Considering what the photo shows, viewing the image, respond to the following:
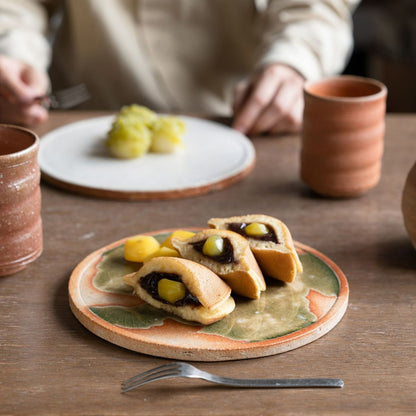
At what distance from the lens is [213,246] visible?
779 mm

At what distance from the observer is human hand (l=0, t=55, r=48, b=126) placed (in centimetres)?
147

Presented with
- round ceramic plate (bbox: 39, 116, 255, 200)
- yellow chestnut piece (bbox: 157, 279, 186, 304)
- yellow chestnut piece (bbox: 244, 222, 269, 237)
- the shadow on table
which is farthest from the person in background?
yellow chestnut piece (bbox: 157, 279, 186, 304)

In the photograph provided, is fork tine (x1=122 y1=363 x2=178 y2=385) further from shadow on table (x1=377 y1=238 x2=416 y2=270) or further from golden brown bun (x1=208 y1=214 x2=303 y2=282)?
shadow on table (x1=377 y1=238 x2=416 y2=270)

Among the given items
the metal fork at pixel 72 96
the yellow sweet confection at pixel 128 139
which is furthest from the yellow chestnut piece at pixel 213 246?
the metal fork at pixel 72 96

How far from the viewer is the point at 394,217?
107cm

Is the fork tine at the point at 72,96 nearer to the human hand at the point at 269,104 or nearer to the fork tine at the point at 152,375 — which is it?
→ the human hand at the point at 269,104

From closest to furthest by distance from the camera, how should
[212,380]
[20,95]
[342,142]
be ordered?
1. [212,380]
2. [342,142]
3. [20,95]

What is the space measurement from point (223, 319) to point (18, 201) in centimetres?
32

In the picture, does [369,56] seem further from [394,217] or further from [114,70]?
[394,217]

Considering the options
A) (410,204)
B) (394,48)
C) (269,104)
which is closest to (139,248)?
(410,204)

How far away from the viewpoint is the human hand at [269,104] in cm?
145

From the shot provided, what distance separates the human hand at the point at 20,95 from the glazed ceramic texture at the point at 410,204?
0.92m

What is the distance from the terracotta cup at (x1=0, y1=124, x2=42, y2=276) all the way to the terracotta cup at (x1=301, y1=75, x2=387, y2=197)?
19.4 inches

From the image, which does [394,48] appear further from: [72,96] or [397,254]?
[397,254]
